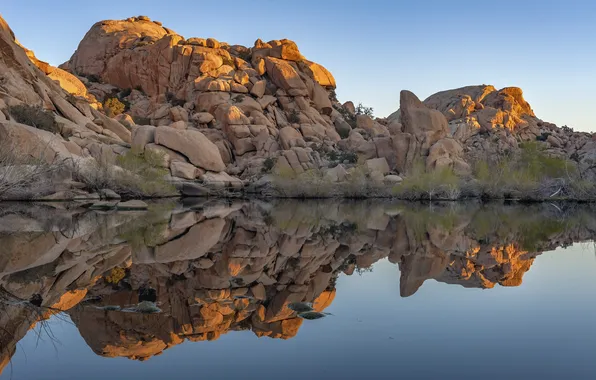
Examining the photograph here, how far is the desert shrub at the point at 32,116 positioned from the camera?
29.6 m

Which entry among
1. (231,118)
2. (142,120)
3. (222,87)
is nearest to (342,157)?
(231,118)

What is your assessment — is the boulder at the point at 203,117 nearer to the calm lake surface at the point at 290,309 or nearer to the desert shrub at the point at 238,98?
the desert shrub at the point at 238,98

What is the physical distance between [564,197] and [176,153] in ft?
94.1

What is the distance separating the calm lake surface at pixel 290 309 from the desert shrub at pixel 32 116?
21.6m

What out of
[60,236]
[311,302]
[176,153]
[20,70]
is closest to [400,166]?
[176,153]

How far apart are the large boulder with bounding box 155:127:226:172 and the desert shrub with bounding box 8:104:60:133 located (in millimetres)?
9273

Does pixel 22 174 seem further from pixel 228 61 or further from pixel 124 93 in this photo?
pixel 124 93

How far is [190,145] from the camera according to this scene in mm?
39938

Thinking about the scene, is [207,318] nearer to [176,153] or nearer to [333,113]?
[176,153]

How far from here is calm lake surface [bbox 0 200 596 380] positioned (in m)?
3.81

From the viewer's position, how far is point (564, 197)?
32250 millimetres

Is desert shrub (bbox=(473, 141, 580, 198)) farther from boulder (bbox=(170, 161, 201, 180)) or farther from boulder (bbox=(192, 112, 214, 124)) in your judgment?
boulder (bbox=(192, 112, 214, 124))

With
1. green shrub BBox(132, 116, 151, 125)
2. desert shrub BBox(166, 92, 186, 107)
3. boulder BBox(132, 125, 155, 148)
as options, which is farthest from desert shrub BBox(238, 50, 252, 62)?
boulder BBox(132, 125, 155, 148)

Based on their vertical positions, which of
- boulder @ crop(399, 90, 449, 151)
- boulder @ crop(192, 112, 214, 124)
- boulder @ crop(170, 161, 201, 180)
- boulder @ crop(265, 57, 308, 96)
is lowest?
boulder @ crop(170, 161, 201, 180)
